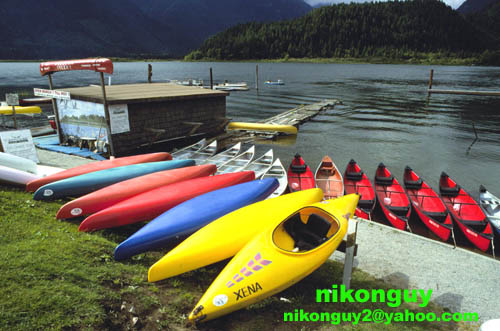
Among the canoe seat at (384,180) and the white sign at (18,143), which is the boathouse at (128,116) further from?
the canoe seat at (384,180)

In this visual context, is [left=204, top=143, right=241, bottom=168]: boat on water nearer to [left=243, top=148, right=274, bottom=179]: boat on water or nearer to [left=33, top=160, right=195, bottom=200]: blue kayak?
[left=243, top=148, right=274, bottom=179]: boat on water

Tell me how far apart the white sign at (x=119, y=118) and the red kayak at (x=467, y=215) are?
15993mm

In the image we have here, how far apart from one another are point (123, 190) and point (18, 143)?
25.5 feet

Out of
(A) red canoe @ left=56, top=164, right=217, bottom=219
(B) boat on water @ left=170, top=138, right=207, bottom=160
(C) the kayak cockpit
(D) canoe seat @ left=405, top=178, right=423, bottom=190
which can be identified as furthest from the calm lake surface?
(C) the kayak cockpit

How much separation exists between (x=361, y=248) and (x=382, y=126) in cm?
2692

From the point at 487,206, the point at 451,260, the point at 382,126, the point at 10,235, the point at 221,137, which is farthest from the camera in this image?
the point at 382,126

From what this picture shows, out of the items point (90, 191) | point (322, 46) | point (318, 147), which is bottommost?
point (318, 147)

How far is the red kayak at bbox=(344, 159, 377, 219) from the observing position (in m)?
12.3

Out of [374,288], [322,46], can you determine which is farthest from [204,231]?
[322,46]

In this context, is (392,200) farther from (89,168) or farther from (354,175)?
(89,168)

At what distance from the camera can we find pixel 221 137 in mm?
23047

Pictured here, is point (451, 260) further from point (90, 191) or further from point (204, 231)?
point (90, 191)

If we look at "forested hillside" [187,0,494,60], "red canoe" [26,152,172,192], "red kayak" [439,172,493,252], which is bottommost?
"red kayak" [439,172,493,252]

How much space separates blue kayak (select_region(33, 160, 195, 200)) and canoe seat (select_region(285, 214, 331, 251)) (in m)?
6.37
